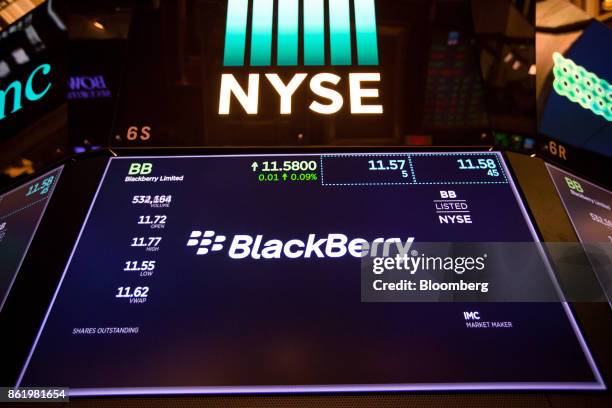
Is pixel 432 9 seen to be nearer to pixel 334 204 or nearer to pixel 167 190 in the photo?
pixel 334 204

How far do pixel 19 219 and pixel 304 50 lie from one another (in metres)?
2.15

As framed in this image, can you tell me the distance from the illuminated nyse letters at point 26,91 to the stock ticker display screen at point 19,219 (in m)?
0.82

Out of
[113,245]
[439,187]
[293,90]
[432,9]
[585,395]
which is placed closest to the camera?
[585,395]

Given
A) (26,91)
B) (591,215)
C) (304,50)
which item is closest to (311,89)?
(304,50)

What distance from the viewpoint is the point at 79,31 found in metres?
3.63

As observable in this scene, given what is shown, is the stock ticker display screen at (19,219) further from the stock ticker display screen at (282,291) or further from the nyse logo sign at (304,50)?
the nyse logo sign at (304,50)

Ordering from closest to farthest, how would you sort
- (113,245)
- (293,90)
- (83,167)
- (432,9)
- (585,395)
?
(585,395)
(113,245)
(83,167)
(293,90)
(432,9)

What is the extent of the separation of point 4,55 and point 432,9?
11.5ft

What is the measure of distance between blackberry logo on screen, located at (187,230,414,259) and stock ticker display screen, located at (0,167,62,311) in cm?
99

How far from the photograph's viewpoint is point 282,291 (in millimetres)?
2158

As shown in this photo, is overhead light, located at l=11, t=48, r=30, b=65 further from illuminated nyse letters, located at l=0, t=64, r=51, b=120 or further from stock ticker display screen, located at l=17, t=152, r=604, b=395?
stock ticker display screen, located at l=17, t=152, r=604, b=395

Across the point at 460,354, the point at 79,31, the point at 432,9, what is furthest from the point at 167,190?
the point at 432,9

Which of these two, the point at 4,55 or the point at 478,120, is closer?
the point at 478,120

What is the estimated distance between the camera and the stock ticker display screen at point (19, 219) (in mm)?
2459
